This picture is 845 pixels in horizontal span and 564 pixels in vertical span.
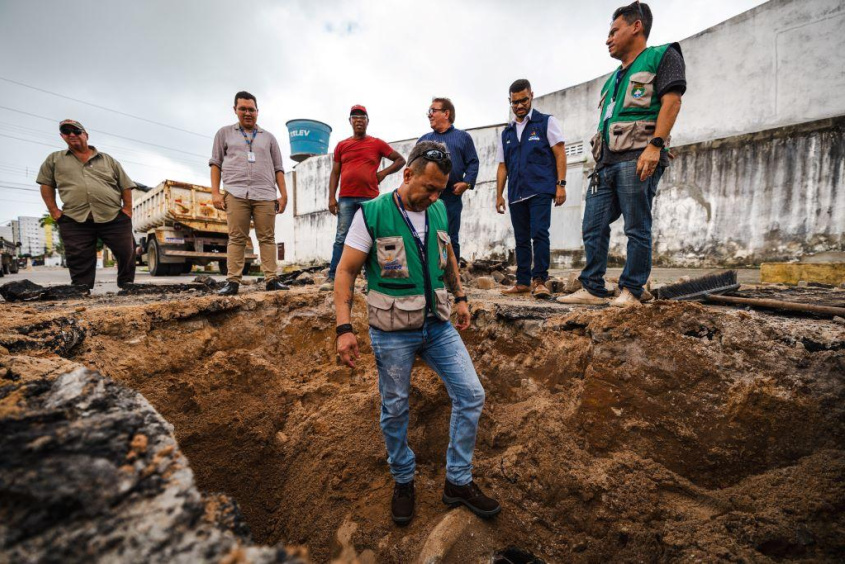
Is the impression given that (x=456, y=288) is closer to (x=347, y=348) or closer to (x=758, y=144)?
(x=347, y=348)

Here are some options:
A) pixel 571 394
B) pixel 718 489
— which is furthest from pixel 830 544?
pixel 571 394

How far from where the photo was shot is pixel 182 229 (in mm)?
9625

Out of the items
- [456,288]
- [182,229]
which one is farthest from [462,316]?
[182,229]

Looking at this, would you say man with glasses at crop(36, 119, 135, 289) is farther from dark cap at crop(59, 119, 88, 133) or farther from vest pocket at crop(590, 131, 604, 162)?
vest pocket at crop(590, 131, 604, 162)

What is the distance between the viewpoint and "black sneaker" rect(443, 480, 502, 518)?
2.05 metres

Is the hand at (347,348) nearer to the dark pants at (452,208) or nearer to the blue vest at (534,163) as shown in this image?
the dark pants at (452,208)

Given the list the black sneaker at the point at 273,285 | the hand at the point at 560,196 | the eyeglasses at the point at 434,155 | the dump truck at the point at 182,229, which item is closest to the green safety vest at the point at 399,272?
the eyeglasses at the point at 434,155

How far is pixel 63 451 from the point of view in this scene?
2.95 ft

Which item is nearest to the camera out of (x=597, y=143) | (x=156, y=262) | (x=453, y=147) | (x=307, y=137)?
(x=597, y=143)

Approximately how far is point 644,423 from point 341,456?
2036mm

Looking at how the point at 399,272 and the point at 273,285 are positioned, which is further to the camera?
the point at 273,285

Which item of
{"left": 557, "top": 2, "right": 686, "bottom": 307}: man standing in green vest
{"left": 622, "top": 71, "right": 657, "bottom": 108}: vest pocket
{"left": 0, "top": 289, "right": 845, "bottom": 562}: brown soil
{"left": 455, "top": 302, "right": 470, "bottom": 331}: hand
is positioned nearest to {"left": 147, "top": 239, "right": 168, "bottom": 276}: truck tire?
{"left": 0, "top": 289, "right": 845, "bottom": 562}: brown soil

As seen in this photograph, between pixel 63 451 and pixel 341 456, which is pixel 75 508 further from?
pixel 341 456

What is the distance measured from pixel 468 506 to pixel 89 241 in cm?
519
